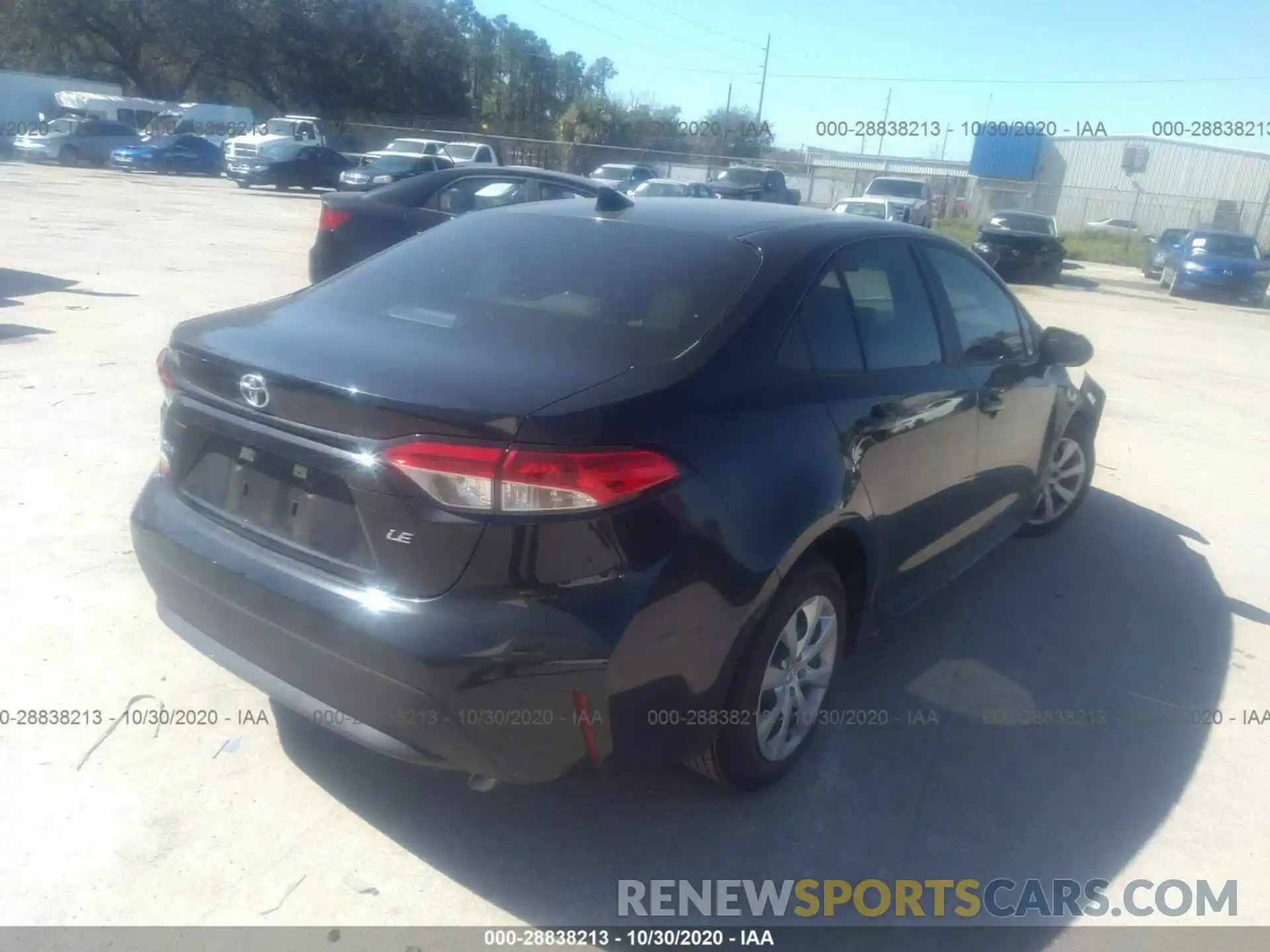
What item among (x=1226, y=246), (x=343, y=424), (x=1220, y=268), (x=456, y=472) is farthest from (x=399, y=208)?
(x=1226, y=246)

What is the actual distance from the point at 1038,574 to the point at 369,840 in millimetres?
3562

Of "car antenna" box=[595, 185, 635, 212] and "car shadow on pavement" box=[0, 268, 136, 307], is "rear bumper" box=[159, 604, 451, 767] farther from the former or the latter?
"car shadow on pavement" box=[0, 268, 136, 307]

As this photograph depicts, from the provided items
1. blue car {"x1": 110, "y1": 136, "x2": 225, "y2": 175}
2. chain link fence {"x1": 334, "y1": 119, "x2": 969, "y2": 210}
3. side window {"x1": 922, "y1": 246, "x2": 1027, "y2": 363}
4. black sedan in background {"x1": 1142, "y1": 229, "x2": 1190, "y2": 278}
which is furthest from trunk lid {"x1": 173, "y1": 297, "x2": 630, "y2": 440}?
blue car {"x1": 110, "y1": 136, "x2": 225, "y2": 175}

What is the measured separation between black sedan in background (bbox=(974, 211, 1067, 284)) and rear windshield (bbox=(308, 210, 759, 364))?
781 inches

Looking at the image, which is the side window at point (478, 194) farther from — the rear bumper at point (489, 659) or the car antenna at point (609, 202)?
the rear bumper at point (489, 659)

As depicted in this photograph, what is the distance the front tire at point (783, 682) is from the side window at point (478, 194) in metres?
6.97

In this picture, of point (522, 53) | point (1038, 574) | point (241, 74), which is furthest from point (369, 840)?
point (522, 53)

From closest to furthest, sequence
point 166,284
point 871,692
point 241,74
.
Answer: point 871,692 < point 166,284 < point 241,74

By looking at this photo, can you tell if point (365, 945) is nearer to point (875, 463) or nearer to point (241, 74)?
point (875, 463)

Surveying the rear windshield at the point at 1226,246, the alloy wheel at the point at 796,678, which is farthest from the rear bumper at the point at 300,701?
the rear windshield at the point at 1226,246

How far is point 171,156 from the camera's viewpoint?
1364 inches

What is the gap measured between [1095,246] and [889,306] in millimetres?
32654

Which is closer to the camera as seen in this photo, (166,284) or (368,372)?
(368,372)

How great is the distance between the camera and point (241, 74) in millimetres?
52906
